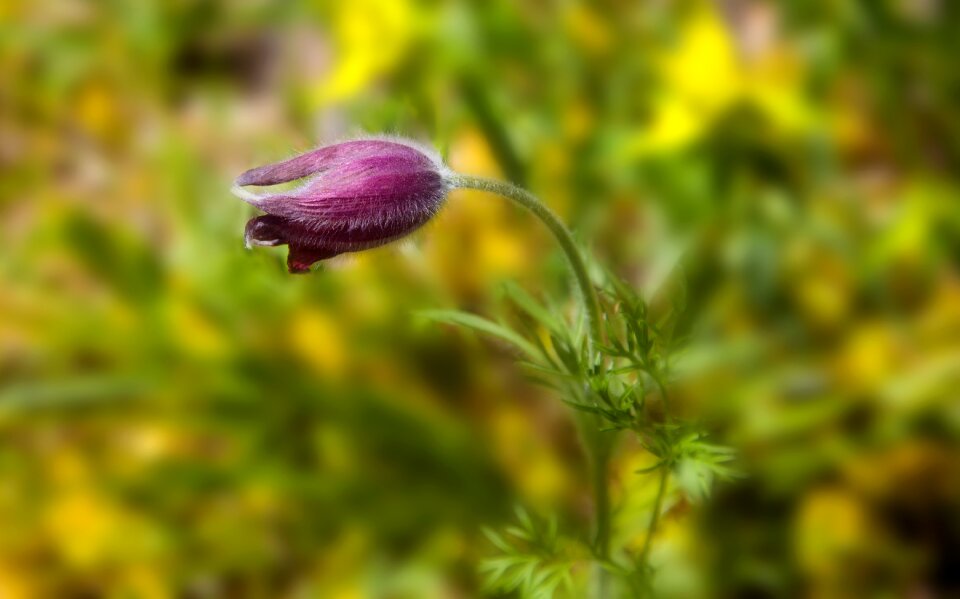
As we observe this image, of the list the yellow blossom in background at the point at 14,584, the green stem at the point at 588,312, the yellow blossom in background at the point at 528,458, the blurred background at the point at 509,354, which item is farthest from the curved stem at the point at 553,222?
the yellow blossom in background at the point at 14,584

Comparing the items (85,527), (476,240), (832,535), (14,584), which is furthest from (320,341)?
(832,535)

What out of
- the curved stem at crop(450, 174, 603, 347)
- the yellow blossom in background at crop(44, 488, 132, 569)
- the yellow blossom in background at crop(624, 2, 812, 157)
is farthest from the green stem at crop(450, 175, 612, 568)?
the yellow blossom in background at crop(44, 488, 132, 569)

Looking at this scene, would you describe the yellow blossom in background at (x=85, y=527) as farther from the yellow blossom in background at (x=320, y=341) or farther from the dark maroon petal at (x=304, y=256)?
the dark maroon petal at (x=304, y=256)

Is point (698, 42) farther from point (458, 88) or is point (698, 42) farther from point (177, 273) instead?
point (177, 273)

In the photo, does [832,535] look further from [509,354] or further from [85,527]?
[85,527]

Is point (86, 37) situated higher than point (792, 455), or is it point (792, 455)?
point (86, 37)

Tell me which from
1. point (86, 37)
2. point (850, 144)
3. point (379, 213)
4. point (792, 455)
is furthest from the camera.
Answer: point (86, 37)

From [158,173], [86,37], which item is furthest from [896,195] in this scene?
[86,37]
